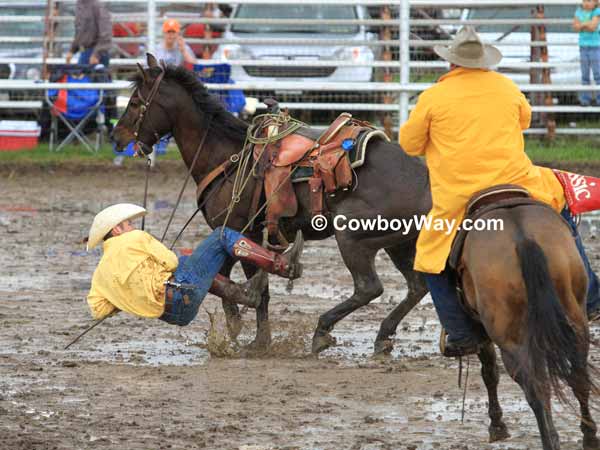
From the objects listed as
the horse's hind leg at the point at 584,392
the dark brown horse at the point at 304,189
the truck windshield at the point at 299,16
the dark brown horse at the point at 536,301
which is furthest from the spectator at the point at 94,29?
the horse's hind leg at the point at 584,392

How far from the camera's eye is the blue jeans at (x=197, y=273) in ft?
23.9

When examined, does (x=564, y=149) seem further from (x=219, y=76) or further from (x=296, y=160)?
(x=296, y=160)

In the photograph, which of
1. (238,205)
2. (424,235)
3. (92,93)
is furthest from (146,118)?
(92,93)

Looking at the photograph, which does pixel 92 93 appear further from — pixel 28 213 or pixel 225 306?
pixel 225 306

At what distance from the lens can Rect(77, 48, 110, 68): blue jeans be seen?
54.2 feet

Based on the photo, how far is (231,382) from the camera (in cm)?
714

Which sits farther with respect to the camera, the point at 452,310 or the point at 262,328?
→ the point at 262,328

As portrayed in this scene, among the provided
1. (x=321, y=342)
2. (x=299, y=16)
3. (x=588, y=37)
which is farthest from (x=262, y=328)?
(x=299, y=16)

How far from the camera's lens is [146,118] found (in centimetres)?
861

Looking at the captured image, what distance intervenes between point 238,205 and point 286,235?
14.9 inches

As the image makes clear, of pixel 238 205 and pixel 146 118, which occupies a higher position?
pixel 146 118

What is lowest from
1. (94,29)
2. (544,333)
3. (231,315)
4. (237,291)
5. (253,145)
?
(231,315)

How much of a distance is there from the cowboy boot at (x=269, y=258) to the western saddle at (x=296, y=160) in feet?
1.78

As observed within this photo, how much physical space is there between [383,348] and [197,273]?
1.37m
